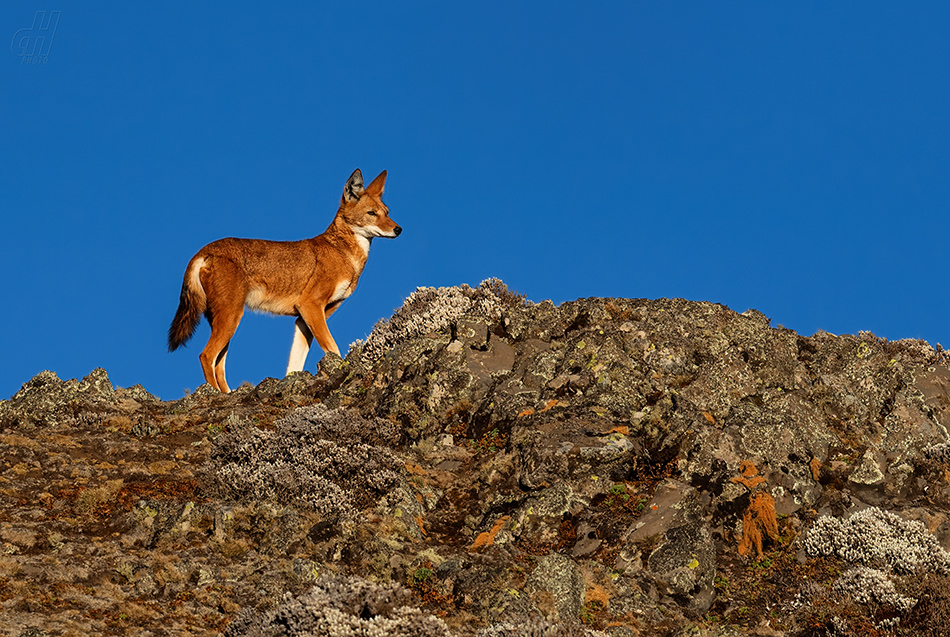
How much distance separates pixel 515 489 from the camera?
35.4ft

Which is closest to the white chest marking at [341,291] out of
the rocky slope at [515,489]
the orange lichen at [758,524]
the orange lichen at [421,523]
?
the rocky slope at [515,489]

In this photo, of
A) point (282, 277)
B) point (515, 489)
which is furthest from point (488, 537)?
point (282, 277)

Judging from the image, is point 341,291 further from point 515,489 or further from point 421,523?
point 421,523

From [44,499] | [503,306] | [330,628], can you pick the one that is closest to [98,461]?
[44,499]

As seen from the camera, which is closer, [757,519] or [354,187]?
[757,519]

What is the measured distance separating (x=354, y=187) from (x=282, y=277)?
2688 millimetres

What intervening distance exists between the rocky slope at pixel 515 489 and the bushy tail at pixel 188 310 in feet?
5.23

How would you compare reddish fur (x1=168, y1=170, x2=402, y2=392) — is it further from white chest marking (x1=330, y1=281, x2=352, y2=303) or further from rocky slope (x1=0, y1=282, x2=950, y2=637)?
rocky slope (x1=0, y1=282, x2=950, y2=637)

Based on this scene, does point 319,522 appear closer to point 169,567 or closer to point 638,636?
point 169,567

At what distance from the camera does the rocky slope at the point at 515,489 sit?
842 centimetres

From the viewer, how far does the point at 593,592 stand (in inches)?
350

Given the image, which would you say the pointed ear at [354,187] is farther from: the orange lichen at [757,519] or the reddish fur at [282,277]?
the orange lichen at [757,519]

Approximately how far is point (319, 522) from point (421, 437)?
9.79 feet

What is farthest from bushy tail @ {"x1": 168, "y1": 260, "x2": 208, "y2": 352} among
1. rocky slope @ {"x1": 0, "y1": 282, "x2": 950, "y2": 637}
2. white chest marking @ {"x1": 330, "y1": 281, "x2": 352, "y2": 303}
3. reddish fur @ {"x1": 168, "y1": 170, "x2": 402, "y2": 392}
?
white chest marking @ {"x1": 330, "y1": 281, "x2": 352, "y2": 303}
